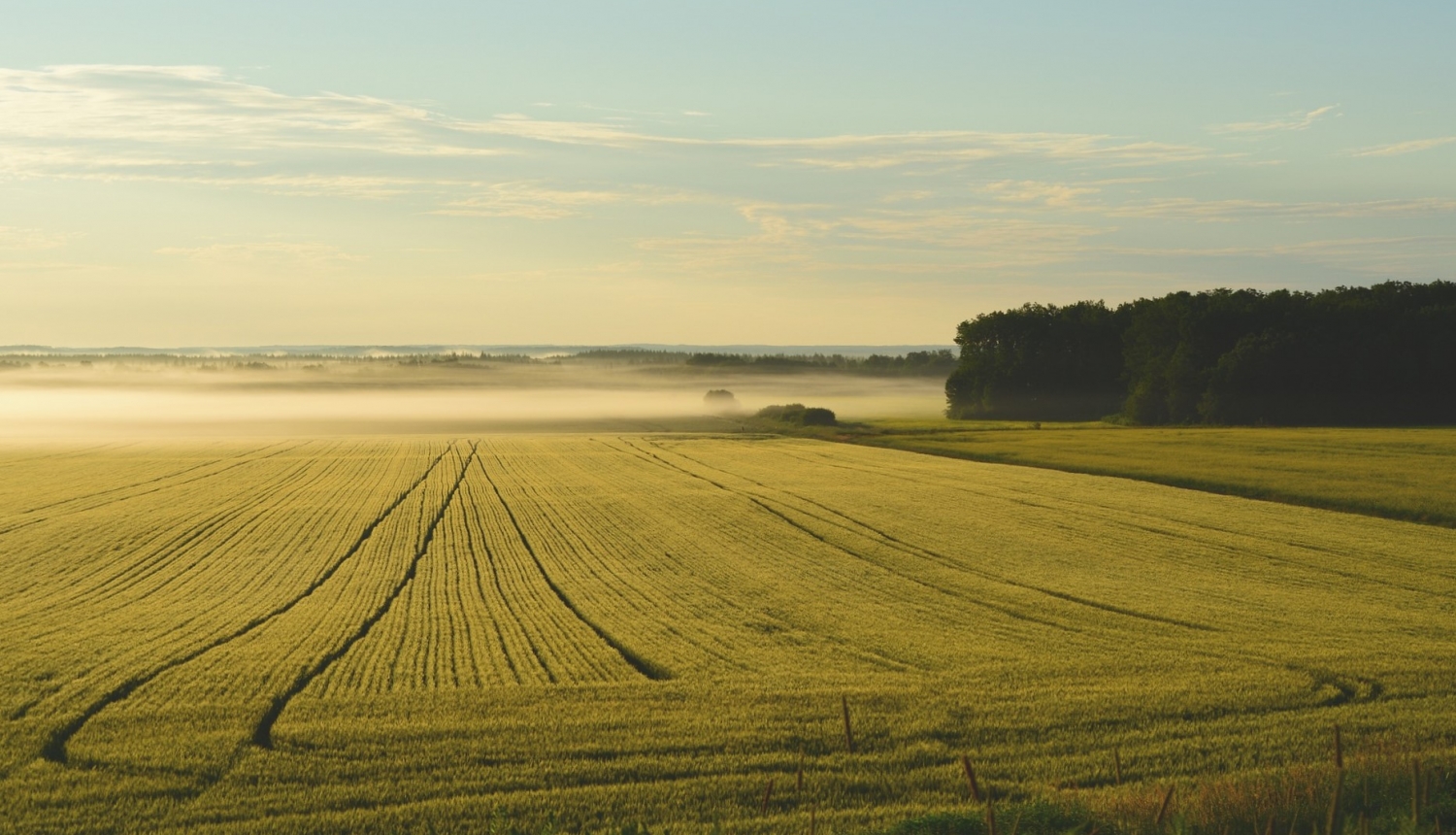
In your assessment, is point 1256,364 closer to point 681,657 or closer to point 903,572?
point 903,572

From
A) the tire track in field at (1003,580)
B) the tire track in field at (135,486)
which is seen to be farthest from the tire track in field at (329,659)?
the tire track in field at (135,486)

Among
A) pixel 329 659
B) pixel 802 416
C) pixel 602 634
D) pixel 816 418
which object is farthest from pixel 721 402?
pixel 329 659

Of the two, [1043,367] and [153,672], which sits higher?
[1043,367]

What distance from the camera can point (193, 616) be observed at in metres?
21.8

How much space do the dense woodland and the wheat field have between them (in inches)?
1969

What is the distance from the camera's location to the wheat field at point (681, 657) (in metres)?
12.1

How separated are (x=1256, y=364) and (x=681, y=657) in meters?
77.2

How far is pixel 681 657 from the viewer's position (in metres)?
18.2

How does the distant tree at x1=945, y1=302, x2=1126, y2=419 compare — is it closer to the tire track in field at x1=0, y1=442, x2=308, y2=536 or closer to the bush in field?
the bush in field

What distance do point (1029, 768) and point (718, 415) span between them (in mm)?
117944

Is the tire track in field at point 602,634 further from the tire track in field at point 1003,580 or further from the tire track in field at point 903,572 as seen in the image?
the tire track in field at point 1003,580

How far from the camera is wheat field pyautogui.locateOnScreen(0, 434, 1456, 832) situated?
39.7ft

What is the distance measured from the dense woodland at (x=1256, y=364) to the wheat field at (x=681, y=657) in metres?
50.0

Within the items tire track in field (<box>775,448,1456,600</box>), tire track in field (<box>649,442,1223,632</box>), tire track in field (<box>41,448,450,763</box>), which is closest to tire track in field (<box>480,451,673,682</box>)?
tire track in field (<box>41,448,450,763</box>)
